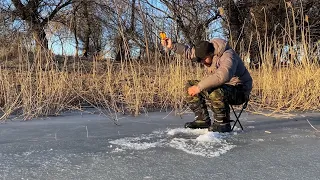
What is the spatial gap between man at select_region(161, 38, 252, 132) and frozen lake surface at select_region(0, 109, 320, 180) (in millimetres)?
121

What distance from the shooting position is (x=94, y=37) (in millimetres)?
11008

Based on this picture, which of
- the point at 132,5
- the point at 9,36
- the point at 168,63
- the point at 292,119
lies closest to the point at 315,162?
the point at 292,119

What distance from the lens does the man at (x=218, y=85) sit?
1874 millimetres

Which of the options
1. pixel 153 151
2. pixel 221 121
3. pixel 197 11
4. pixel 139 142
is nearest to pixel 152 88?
pixel 221 121

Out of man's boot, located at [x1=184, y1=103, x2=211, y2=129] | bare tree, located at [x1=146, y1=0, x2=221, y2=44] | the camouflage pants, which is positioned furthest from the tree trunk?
bare tree, located at [x1=146, y1=0, x2=221, y2=44]

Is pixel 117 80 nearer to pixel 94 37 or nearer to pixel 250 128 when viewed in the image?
pixel 250 128

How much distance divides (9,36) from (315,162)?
8094 millimetres

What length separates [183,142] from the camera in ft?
5.73

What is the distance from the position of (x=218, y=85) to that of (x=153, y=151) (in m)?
0.56

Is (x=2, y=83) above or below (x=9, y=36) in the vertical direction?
below

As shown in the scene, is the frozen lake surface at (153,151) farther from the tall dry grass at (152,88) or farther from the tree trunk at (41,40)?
the tree trunk at (41,40)

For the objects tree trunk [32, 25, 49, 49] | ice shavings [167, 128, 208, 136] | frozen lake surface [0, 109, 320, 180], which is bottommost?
frozen lake surface [0, 109, 320, 180]

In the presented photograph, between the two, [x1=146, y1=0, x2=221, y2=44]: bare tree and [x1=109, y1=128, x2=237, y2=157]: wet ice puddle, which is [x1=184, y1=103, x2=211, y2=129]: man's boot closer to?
[x1=109, y1=128, x2=237, y2=157]: wet ice puddle

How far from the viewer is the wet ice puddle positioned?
5.24ft
